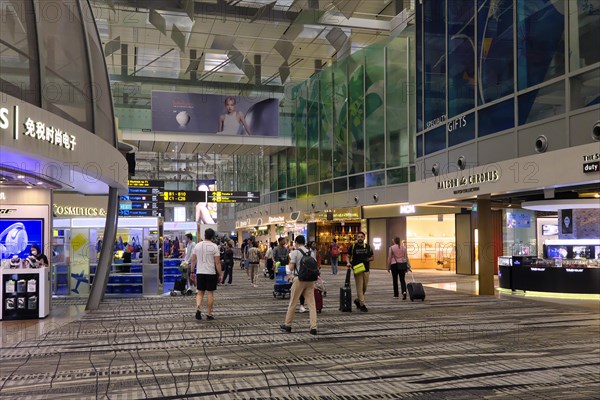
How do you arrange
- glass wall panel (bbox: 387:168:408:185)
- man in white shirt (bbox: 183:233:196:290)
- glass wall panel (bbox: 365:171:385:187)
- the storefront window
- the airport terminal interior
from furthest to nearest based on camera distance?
glass wall panel (bbox: 365:171:385:187), glass wall panel (bbox: 387:168:408:185), man in white shirt (bbox: 183:233:196:290), the storefront window, the airport terminal interior

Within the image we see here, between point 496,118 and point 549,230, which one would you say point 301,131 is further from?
point 496,118

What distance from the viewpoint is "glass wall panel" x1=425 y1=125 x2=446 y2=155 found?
56.8 ft

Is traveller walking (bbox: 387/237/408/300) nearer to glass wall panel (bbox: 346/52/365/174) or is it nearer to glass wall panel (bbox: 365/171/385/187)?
glass wall panel (bbox: 365/171/385/187)

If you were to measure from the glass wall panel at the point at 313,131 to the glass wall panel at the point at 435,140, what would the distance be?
1431cm

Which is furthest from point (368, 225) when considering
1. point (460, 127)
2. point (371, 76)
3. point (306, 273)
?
point (306, 273)

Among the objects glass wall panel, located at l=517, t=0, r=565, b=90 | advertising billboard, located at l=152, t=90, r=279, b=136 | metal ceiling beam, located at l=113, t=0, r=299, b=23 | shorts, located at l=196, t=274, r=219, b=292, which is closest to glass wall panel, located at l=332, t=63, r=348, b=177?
advertising billboard, located at l=152, t=90, r=279, b=136

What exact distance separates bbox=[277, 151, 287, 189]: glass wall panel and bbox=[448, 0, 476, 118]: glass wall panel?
835 inches

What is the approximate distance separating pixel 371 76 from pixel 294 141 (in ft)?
30.2

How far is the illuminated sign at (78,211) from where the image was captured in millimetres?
18025

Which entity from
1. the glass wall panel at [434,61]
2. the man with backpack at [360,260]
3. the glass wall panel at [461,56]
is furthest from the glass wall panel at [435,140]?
the man with backpack at [360,260]

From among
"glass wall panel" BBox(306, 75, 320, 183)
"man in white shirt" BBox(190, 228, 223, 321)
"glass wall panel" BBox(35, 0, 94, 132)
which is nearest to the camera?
"glass wall panel" BBox(35, 0, 94, 132)

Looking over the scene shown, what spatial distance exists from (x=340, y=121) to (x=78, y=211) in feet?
48.1

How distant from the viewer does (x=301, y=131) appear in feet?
113

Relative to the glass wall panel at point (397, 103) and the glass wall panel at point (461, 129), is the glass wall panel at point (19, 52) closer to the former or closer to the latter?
the glass wall panel at point (461, 129)
